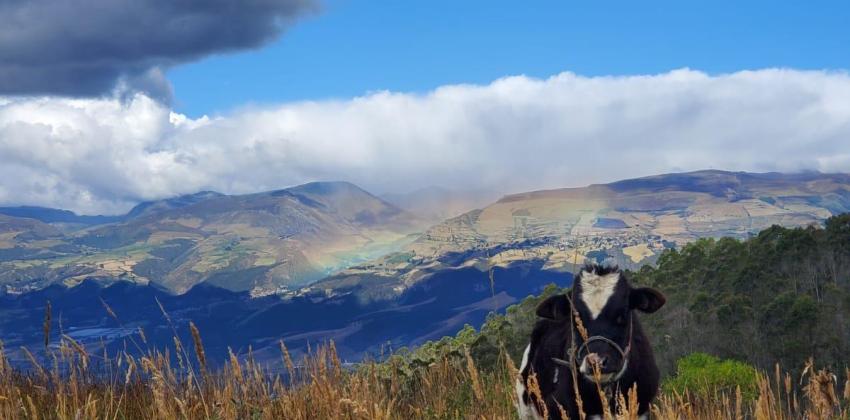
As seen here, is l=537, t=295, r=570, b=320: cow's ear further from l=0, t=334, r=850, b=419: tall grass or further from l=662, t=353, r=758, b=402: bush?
l=662, t=353, r=758, b=402: bush

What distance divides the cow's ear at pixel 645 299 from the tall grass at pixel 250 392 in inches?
46.9

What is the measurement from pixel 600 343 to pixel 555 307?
1.40 metres

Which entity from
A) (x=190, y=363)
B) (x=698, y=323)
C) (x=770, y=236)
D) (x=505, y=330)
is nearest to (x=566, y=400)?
(x=190, y=363)

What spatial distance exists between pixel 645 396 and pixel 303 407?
4.25m

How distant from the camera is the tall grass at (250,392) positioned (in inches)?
245

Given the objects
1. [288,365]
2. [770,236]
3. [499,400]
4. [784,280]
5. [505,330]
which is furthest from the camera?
[770,236]

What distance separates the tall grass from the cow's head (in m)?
0.72

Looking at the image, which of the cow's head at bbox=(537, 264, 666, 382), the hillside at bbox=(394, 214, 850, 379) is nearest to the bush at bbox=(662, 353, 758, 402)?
the cow's head at bbox=(537, 264, 666, 382)

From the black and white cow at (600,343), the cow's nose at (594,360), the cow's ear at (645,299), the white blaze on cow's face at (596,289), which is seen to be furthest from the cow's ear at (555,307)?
the cow's nose at (594,360)

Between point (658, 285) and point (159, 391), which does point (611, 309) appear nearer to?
point (159, 391)

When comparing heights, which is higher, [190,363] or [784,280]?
[190,363]

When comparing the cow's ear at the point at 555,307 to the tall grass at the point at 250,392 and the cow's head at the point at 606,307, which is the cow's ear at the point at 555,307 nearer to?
the cow's head at the point at 606,307

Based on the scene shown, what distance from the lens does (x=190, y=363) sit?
8.93m

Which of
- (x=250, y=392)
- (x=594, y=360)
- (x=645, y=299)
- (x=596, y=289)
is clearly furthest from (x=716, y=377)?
(x=250, y=392)
